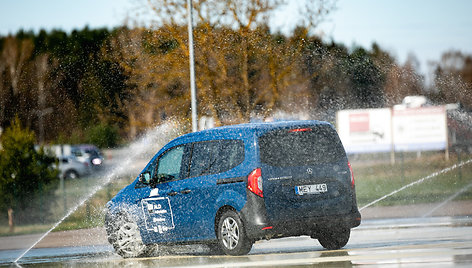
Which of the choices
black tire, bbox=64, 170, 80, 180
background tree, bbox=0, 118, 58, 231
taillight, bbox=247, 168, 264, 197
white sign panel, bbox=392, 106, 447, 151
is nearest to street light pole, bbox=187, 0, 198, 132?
background tree, bbox=0, 118, 58, 231

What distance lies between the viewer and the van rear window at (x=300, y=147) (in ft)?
37.8

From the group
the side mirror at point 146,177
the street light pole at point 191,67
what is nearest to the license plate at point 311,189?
the side mirror at point 146,177

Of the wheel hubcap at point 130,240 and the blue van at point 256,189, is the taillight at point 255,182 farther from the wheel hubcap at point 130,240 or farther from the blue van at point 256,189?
the wheel hubcap at point 130,240

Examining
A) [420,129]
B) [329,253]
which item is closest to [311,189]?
[329,253]

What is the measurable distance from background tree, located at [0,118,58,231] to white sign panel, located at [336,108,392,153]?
15451mm

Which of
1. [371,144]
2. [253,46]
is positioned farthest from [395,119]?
[253,46]

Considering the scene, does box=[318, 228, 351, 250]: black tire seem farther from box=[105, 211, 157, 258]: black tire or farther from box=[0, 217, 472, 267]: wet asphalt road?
box=[105, 211, 157, 258]: black tire

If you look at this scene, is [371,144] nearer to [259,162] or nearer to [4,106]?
[259,162]

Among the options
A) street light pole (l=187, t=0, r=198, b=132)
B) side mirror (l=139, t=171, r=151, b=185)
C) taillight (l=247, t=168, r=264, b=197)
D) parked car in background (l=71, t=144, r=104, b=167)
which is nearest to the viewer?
taillight (l=247, t=168, r=264, b=197)

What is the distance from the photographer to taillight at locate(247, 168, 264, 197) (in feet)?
37.2

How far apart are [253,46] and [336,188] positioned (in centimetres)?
1276

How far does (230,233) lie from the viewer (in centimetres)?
1175

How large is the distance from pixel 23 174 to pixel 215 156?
54.6 feet

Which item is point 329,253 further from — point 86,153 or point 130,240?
point 86,153
